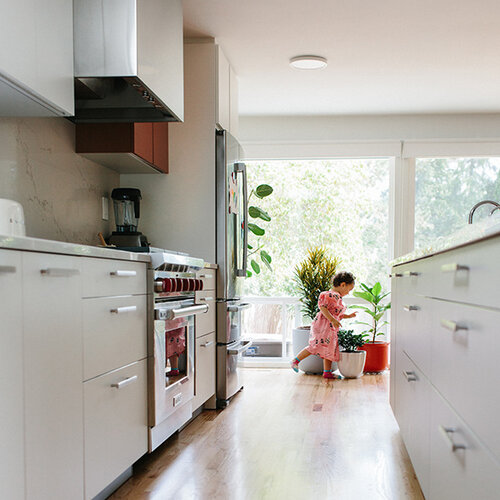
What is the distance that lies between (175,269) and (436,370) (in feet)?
4.65

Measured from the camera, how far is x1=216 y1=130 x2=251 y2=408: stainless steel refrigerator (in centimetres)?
382

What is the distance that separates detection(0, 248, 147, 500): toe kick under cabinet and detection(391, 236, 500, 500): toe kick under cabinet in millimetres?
1021

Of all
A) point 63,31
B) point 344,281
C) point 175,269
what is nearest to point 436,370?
point 175,269

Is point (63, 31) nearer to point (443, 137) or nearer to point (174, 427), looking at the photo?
point (174, 427)

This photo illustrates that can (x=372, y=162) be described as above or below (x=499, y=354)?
above

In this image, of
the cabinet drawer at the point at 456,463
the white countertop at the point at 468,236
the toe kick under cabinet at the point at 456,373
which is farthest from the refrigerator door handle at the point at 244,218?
the cabinet drawer at the point at 456,463

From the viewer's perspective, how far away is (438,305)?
177 cm

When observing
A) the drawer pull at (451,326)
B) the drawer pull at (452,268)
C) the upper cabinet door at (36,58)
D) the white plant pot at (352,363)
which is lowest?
the white plant pot at (352,363)

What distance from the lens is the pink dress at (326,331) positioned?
4953mm

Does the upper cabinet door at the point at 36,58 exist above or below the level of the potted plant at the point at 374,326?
above

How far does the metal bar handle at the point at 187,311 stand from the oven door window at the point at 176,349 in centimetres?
4

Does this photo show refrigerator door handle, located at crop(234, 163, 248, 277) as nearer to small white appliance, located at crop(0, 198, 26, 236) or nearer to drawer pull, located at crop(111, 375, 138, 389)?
drawer pull, located at crop(111, 375, 138, 389)

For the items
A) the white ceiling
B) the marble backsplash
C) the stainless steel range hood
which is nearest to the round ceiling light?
the white ceiling

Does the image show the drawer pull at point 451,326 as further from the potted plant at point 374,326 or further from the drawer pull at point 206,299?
the potted plant at point 374,326
